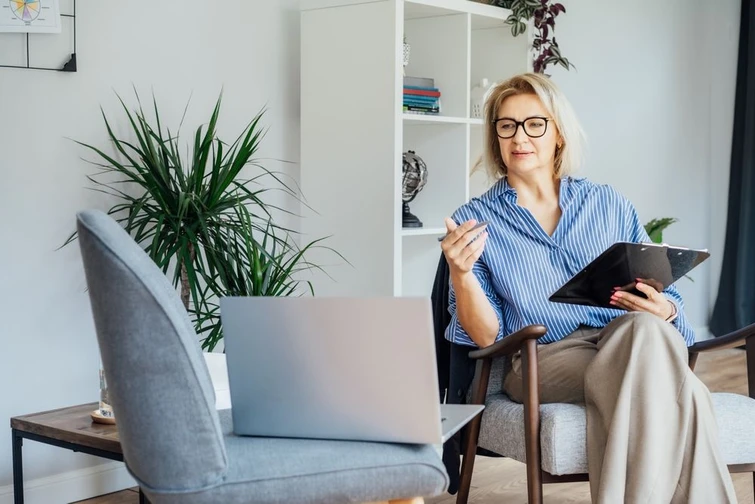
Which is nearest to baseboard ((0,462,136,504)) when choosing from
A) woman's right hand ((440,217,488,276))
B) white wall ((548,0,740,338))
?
woman's right hand ((440,217,488,276))

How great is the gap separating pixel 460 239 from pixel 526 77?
0.61 meters

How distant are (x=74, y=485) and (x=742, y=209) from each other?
399cm

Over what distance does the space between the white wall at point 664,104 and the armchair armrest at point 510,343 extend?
277 cm

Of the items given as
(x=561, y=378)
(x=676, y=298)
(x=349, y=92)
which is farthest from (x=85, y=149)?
(x=676, y=298)

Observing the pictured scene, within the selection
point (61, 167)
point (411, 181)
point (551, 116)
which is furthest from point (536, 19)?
point (61, 167)

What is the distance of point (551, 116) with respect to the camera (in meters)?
2.60

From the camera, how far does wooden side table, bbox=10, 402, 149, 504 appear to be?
87.4 inches

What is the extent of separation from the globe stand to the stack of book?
328 mm

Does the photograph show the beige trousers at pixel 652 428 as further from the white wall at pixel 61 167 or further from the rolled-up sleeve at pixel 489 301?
the white wall at pixel 61 167

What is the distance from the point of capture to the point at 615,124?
5.23m

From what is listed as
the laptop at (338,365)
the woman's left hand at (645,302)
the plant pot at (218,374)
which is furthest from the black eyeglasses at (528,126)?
the laptop at (338,365)

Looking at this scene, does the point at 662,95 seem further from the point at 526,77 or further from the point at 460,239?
the point at 460,239

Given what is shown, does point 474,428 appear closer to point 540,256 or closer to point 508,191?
point 540,256

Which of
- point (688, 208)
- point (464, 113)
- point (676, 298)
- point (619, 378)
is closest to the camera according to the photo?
point (619, 378)
